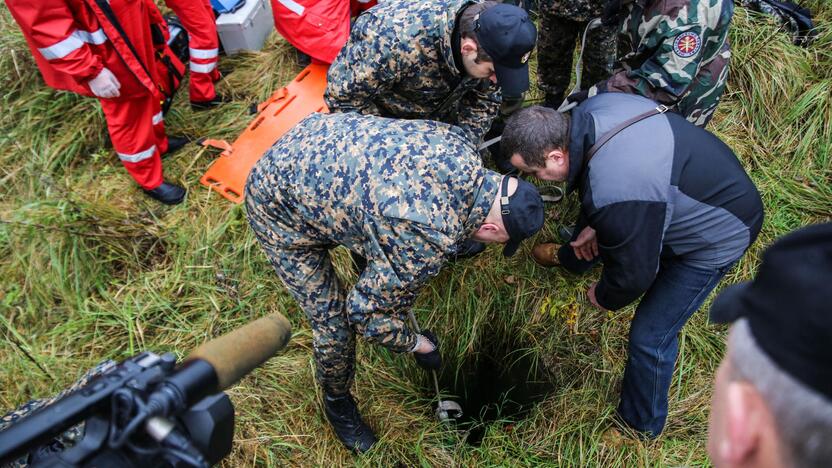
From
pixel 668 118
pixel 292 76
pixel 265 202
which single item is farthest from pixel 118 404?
pixel 292 76

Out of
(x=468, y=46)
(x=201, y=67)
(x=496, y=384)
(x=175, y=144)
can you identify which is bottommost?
(x=496, y=384)

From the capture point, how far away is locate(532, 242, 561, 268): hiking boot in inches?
133

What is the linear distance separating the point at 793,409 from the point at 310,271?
203 cm

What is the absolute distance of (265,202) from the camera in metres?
2.42

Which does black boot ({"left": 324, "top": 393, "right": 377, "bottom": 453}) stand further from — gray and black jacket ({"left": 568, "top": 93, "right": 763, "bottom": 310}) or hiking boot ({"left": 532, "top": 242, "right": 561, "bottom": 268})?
gray and black jacket ({"left": 568, "top": 93, "right": 763, "bottom": 310})

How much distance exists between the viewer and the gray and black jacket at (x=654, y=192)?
2193mm

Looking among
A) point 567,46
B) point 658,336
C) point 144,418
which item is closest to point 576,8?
point 567,46

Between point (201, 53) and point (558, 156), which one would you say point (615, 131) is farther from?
point (201, 53)

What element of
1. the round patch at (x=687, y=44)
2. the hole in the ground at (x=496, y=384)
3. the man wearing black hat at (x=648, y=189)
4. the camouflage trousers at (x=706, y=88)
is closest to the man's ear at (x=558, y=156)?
the man wearing black hat at (x=648, y=189)

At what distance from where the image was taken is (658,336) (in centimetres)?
268

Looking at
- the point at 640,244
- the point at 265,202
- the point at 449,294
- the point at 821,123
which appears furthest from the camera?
the point at 821,123

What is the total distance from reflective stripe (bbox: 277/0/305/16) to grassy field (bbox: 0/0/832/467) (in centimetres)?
95

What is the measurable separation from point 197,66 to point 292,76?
0.73 metres

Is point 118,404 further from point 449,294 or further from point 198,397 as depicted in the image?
point 449,294
